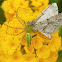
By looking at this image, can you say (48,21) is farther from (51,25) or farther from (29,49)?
(29,49)

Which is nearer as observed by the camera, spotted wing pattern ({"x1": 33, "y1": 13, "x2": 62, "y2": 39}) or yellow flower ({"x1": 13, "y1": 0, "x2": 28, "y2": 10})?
spotted wing pattern ({"x1": 33, "y1": 13, "x2": 62, "y2": 39})

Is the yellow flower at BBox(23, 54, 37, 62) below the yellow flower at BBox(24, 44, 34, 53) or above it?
below

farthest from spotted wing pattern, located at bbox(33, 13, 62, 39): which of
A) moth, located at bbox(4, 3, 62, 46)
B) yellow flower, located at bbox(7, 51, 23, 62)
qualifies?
yellow flower, located at bbox(7, 51, 23, 62)

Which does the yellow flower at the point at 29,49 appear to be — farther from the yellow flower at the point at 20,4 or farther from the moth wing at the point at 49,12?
the yellow flower at the point at 20,4

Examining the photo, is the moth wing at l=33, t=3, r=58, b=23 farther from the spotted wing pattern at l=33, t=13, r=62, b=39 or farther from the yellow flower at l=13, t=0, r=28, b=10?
the yellow flower at l=13, t=0, r=28, b=10

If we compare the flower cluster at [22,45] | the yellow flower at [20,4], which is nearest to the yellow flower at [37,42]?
the flower cluster at [22,45]

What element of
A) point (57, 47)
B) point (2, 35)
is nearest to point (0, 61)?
point (2, 35)

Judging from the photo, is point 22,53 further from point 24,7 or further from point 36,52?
point 24,7

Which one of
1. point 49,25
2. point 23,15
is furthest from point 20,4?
point 49,25

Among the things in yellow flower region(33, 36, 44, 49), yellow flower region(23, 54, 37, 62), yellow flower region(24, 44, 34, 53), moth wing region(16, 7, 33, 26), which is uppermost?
moth wing region(16, 7, 33, 26)
